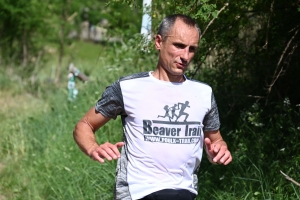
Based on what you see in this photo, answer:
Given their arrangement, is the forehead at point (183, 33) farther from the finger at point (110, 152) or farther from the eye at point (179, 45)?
the finger at point (110, 152)

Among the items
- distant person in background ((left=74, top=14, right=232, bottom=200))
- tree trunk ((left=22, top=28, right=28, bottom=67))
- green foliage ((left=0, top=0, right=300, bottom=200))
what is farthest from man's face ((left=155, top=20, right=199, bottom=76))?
tree trunk ((left=22, top=28, right=28, bottom=67))

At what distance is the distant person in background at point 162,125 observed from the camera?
3193mm

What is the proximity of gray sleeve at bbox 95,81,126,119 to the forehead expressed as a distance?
37 centimetres

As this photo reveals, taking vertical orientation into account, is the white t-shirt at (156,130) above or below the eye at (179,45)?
below

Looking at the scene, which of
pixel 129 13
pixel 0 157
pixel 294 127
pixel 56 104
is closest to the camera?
pixel 294 127

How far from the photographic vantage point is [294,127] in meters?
5.17

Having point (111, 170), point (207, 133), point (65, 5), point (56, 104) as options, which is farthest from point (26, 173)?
point (65, 5)

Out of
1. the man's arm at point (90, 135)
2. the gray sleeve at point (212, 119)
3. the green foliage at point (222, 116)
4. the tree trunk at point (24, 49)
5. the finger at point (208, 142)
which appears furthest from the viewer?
the tree trunk at point (24, 49)

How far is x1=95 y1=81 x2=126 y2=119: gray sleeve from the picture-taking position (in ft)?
10.9

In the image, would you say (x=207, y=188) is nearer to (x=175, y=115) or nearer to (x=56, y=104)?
(x=175, y=115)

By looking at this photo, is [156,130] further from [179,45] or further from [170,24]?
[170,24]

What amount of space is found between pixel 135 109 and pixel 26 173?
11.6 feet

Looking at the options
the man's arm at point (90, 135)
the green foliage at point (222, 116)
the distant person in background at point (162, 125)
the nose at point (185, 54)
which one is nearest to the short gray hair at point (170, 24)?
the distant person in background at point (162, 125)

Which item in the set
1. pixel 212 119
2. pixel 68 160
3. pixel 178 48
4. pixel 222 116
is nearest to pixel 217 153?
pixel 212 119
